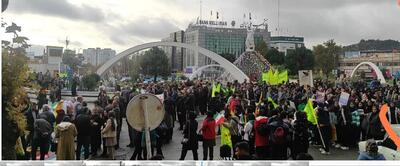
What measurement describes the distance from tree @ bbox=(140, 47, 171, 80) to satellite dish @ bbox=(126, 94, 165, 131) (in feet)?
128

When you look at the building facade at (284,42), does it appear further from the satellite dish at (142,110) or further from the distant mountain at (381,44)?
the satellite dish at (142,110)

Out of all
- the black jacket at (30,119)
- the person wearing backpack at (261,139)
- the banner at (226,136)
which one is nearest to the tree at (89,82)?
the black jacket at (30,119)

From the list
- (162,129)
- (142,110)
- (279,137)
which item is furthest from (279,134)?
(162,129)

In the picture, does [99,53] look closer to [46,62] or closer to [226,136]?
[46,62]

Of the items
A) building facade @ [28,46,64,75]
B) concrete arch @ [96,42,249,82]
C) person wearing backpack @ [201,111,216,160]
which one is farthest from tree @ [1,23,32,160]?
concrete arch @ [96,42,249,82]

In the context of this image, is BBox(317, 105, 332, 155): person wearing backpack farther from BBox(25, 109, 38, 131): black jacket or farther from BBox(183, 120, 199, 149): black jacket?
BBox(25, 109, 38, 131): black jacket

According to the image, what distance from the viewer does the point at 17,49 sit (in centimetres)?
748

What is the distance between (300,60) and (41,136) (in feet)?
158

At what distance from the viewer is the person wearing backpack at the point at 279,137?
303 inches

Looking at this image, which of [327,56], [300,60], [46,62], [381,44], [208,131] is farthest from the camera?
[300,60]

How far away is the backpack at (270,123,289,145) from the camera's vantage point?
7680 millimetres

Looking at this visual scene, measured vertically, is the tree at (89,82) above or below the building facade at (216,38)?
below

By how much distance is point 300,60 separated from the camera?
5428 cm

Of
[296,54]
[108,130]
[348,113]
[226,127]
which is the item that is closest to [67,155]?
[108,130]
